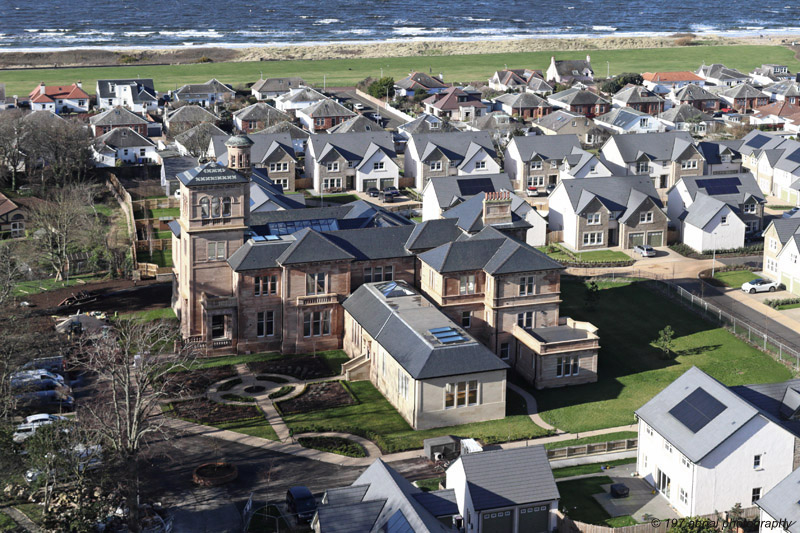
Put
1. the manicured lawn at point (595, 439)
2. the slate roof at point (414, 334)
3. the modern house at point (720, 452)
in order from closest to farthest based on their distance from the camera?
the modern house at point (720, 452) < the manicured lawn at point (595, 439) < the slate roof at point (414, 334)

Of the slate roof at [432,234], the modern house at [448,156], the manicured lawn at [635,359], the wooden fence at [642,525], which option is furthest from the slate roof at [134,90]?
the wooden fence at [642,525]

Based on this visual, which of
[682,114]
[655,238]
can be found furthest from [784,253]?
[682,114]

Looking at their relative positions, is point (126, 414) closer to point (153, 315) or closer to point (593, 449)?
point (593, 449)

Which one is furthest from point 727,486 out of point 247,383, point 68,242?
point 68,242

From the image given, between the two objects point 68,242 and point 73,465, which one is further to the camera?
point 68,242

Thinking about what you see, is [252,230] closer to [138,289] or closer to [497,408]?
[138,289]

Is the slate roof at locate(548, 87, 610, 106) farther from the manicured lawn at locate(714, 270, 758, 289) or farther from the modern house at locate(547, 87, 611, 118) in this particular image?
the manicured lawn at locate(714, 270, 758, 289)

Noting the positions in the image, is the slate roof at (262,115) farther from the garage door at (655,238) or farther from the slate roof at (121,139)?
the garage door at (655,238)
